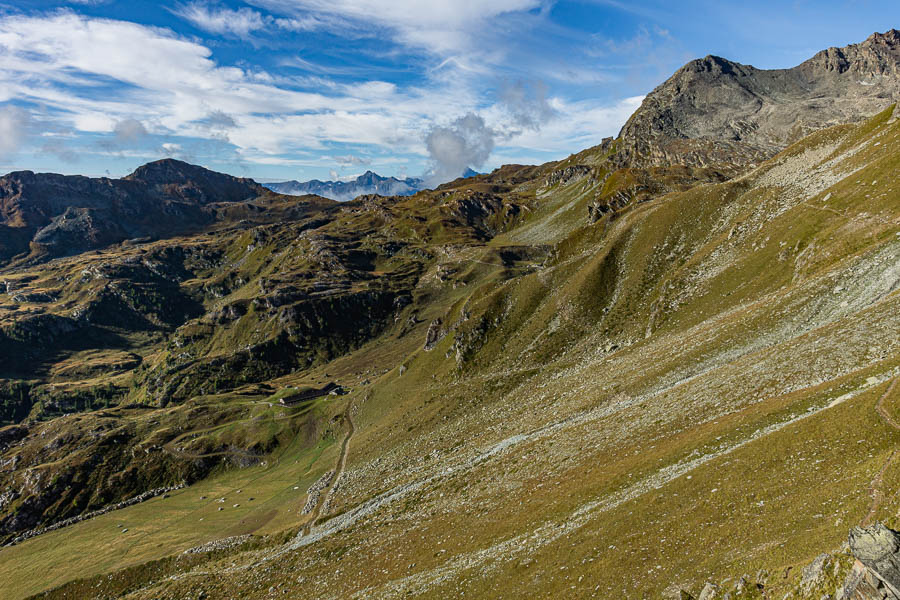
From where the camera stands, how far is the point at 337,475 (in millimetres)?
106438

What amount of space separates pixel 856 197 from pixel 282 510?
13213cm

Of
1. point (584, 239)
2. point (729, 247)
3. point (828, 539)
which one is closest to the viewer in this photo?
point (828, 539)

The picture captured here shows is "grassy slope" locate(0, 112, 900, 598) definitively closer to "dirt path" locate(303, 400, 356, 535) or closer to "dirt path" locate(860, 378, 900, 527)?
"dirt path" locate(860, 378, 900, 527)

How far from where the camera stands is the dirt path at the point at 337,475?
84787 millimetres

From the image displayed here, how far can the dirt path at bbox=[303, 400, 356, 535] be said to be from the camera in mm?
84787

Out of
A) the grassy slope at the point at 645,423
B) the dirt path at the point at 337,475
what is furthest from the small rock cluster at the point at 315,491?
the grassy slope at the point at 645,423

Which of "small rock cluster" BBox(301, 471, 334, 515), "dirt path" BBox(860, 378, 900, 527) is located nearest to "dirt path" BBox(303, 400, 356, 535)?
"small rock cluster" BBox(301, 471, 334, 515)

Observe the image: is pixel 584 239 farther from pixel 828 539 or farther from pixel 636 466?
pixel 828 539

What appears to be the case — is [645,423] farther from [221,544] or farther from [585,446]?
[221,544]

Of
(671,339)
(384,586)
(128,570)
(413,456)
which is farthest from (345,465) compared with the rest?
(671,339)

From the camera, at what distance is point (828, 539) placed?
→ 21.0 m

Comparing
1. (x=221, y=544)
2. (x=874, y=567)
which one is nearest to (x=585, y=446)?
(x=874, y=567)

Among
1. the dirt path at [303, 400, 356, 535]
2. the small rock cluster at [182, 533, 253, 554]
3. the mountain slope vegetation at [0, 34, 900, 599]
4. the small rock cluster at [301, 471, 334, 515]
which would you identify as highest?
the mountain slope vegetation at [0, 34, 900, 599]

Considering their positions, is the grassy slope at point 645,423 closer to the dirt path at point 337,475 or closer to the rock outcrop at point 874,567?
the dirt path at point 337,475
